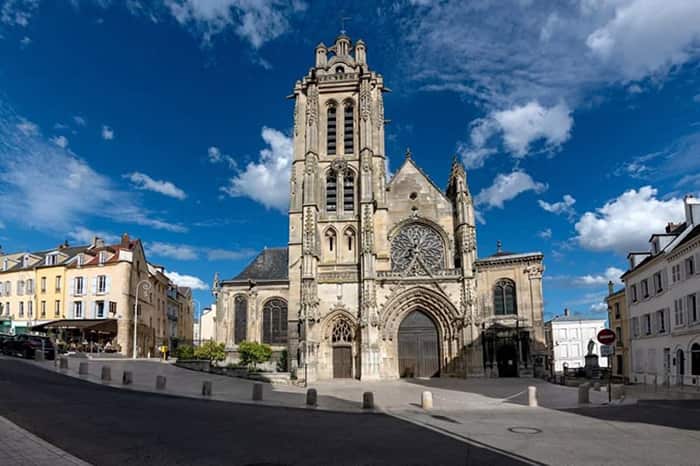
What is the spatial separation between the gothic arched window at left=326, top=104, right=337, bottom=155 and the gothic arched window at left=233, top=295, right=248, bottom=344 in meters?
12.4

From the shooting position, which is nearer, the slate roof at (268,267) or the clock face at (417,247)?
the clock face at (417,247)

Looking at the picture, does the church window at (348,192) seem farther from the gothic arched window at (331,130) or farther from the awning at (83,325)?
the awning at (83,325)

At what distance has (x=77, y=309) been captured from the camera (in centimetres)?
3781

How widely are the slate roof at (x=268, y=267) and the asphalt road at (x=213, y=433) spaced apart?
23.4 metres

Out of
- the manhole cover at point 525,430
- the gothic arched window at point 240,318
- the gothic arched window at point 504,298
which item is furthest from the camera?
the gothic arched window at point 240,318

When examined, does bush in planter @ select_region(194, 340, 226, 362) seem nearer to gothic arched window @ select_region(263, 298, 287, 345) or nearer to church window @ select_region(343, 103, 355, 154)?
gothic arched window @ select_region(263, 298, 287, 345)

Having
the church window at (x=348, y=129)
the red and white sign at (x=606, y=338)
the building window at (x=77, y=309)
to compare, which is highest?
the church window at (x=348, y=129)

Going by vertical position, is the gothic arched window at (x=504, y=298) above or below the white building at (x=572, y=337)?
above

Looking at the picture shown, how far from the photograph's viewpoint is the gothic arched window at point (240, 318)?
123ft

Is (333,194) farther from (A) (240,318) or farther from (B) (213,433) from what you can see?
(B) (213,433)

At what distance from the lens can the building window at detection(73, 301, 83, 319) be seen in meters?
37.6

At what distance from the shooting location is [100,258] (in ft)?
126

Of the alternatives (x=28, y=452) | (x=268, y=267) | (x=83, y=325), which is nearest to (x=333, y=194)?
(x=268, y=267)

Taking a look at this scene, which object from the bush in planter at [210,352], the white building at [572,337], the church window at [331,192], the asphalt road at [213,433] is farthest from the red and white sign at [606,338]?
the white building at [572,337]
